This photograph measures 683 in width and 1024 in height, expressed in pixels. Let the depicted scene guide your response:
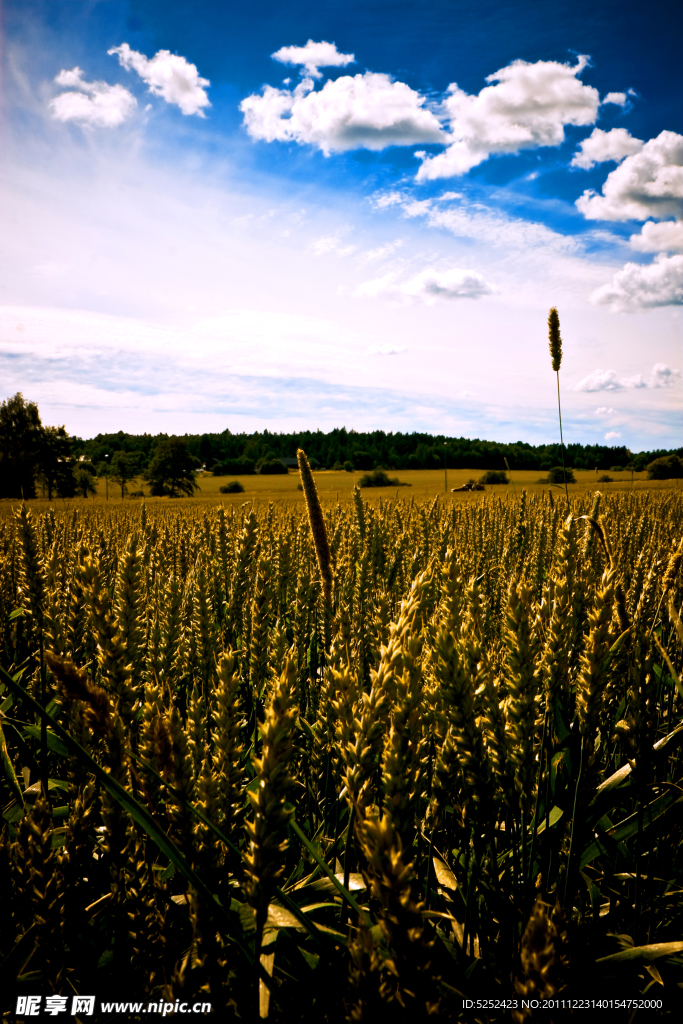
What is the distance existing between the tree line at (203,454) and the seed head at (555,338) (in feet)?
35.5

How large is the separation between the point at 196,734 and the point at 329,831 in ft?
2.36

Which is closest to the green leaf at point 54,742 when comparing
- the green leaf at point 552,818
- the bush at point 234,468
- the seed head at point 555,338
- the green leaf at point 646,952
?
the green leaf at point 552,818

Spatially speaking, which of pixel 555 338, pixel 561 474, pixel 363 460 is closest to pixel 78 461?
pixel 363 460

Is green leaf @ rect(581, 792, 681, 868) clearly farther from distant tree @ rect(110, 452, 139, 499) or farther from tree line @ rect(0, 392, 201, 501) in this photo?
distant tree @ rect(110, 452, 139, 499)

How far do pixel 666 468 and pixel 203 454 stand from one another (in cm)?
10390

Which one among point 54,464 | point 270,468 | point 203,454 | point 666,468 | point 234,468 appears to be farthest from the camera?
point 203,454

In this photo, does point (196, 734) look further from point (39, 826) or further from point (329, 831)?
point (329, 831)

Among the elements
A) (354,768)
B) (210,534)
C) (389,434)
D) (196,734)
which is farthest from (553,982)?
(389,434)

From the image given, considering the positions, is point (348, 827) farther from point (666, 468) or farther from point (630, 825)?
point (666, 468)

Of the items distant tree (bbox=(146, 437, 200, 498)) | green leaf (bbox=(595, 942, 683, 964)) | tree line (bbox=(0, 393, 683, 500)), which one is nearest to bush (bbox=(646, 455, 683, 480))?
tree line (bbox=(0, 393, 683, 500))

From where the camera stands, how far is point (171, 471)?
73375mm

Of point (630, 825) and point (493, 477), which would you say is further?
point (493, 477)

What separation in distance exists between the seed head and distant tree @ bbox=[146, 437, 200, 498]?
71.7m

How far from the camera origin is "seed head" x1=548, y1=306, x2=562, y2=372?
3.22m
